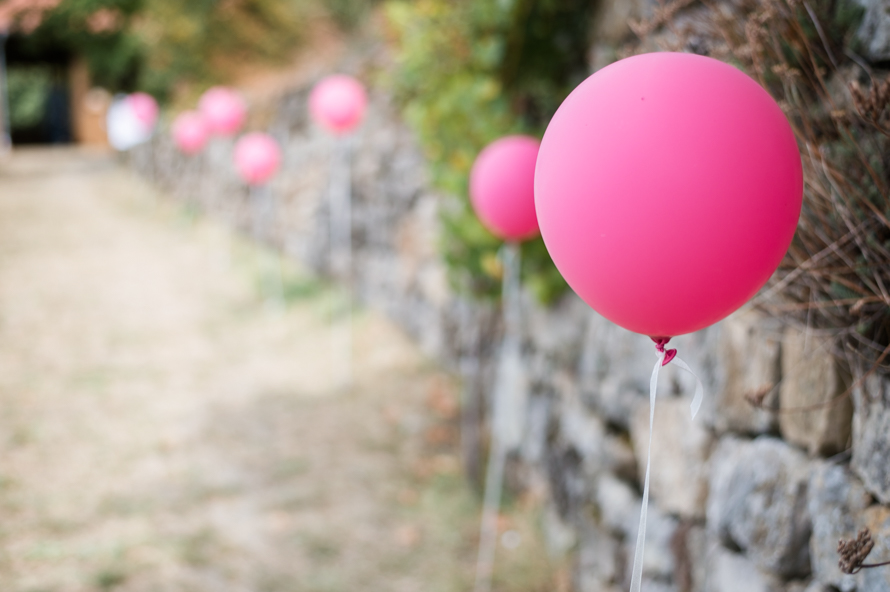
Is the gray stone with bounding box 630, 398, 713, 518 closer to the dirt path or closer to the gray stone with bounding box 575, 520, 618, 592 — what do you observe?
the gray stone with bounding box 575, 520, 618, 592

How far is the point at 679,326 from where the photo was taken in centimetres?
140

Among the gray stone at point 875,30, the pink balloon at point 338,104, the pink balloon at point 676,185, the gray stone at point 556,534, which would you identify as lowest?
the gray stone at point 556,534

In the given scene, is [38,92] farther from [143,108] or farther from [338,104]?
[338,104]

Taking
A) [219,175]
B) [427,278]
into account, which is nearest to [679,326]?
[427,278]

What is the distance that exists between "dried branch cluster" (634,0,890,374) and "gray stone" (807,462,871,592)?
0.96ft

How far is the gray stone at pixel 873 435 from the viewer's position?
146 centimetres

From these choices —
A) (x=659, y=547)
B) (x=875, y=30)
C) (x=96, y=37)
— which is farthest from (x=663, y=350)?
(x=96, y=37)

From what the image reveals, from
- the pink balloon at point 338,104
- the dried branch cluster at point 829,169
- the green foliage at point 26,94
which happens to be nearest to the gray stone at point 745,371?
the dried branch cluster at point 829,169

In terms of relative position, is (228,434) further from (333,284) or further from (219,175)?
(219,175)

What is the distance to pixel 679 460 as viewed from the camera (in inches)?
93.7

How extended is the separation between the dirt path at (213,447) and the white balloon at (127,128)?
5072mm

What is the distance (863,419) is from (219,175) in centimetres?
1010

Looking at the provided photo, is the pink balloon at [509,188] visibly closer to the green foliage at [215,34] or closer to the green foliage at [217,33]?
the green foliage at [217,33]

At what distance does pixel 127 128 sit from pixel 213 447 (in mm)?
10520
